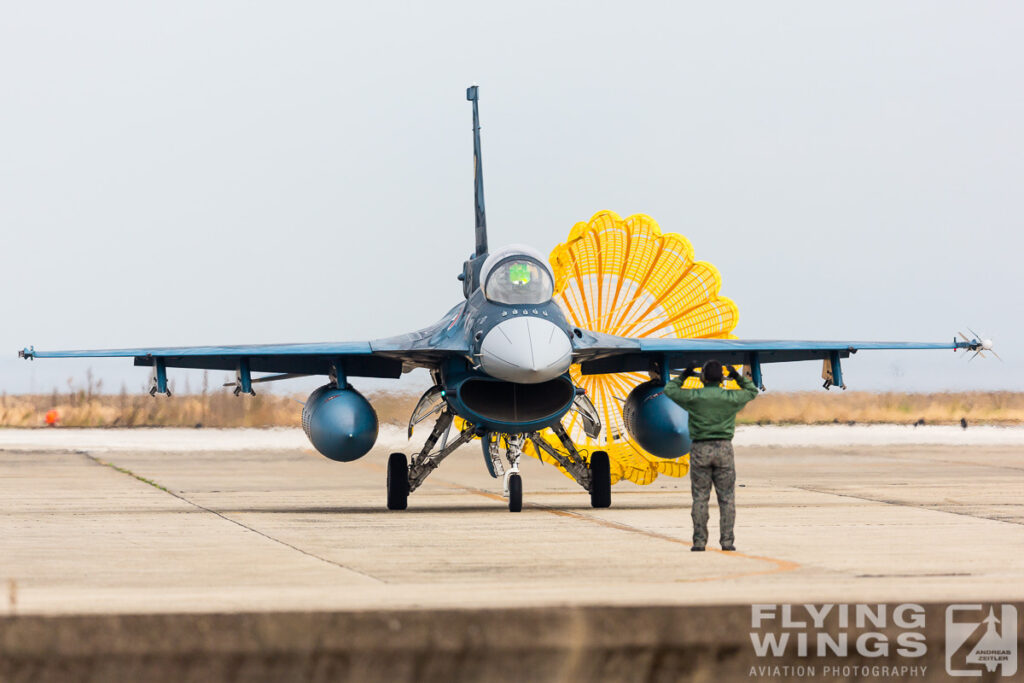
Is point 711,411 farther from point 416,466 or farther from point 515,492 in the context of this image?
point 416,466

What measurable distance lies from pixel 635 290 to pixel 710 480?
11.2 m

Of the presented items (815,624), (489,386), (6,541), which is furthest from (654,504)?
(815,624)

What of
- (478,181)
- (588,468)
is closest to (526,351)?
(588,468)

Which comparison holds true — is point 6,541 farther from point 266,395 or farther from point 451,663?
point 266,395

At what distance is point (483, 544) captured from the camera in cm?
1276

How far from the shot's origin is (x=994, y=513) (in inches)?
638

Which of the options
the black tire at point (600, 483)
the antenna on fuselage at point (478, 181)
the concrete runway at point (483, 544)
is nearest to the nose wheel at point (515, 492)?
the concrete runway at point (483, 544)

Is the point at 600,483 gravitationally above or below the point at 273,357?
below

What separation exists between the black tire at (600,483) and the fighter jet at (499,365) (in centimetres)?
2

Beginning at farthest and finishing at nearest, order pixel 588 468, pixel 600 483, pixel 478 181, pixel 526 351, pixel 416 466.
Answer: pixel 478 181
pixel 416 466
pixel 588 468
pixel 600 483
pixel 526 351

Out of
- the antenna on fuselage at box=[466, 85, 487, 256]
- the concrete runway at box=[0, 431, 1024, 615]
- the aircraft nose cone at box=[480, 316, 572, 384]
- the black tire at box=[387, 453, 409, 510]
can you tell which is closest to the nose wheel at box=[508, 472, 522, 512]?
the concrete runway at box=[0, 431, 1024, 615]

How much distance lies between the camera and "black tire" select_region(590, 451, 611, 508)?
18.2 meters

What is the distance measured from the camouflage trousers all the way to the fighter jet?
4093mm

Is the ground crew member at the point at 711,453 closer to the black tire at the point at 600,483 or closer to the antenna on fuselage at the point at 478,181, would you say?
the black tire at the point at 600,483
